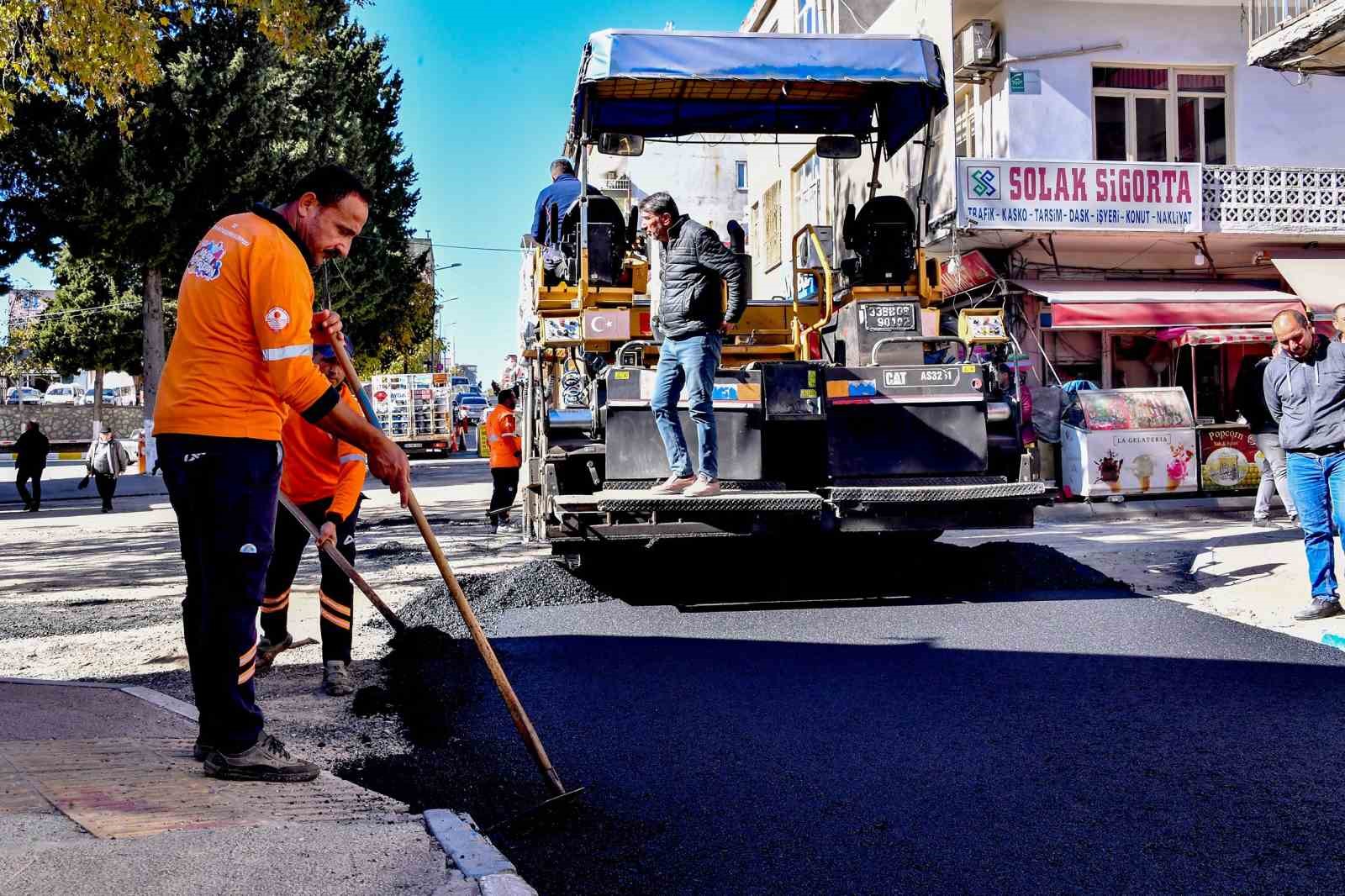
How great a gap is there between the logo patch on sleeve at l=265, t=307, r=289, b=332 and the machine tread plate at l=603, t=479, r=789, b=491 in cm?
393

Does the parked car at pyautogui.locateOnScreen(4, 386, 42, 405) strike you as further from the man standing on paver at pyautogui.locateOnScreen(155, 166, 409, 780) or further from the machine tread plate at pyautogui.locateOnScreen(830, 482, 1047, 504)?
the man standing on paver at pyautogui.locateOnScreen(155, 166, 409, 780)

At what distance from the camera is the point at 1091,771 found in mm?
3773

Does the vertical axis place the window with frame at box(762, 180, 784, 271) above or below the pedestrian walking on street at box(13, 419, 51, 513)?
above

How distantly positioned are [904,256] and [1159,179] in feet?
36.7

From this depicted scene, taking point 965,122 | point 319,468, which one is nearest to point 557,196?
point 319,468

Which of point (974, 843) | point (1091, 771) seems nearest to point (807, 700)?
point (1091, 771)

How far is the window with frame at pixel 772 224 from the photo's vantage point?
23.4m

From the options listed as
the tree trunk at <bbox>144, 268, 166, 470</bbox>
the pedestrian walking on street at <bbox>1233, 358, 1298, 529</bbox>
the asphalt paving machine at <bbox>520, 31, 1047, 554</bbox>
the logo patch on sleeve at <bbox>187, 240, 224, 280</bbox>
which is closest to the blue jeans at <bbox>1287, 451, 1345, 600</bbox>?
the asphalt paving machine at <bbox>520, 31, 1047, 554</bbox>

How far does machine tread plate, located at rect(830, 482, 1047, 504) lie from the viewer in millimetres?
6965

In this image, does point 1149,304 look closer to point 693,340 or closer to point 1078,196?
point 1078,196

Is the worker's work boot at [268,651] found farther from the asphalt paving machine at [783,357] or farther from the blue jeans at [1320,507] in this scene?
the blue jeans at [1320,507]

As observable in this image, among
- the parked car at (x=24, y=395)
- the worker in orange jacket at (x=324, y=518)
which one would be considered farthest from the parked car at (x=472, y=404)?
the worker in orange jacket at (x=324, y=518)

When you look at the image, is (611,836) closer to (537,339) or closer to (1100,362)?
(537,339)

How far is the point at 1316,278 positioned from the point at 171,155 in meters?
20.7
